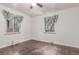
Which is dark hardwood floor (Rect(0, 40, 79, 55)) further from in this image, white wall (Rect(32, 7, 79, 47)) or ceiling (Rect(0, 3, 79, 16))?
ceiling (Rect(0, 3, 79, 16))

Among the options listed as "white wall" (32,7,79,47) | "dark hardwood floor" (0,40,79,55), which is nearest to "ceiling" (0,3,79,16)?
"white wall" (32,7,79,47)

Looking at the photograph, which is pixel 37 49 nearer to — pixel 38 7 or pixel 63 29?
pixel 63 29

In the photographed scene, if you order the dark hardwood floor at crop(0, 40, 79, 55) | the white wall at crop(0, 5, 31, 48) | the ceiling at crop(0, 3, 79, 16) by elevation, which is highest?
the ceiling at crop(0, 3, 79, 16)

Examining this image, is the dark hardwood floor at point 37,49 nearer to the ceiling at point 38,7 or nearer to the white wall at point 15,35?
the white wall at point 15,35

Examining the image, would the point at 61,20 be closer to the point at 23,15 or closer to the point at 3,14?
the point at 23,15

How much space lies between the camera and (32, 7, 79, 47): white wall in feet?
5.53

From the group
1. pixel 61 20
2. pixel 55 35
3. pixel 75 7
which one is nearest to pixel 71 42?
pixel 55 35

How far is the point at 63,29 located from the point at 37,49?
24.2 inches

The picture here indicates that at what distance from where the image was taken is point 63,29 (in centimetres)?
174

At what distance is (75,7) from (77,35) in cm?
51

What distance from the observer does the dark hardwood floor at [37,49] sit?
1.70 m

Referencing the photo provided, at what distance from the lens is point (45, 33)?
179 cm

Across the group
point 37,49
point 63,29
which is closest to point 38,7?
point 63,29

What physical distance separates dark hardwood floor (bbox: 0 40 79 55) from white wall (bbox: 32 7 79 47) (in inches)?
3.7
